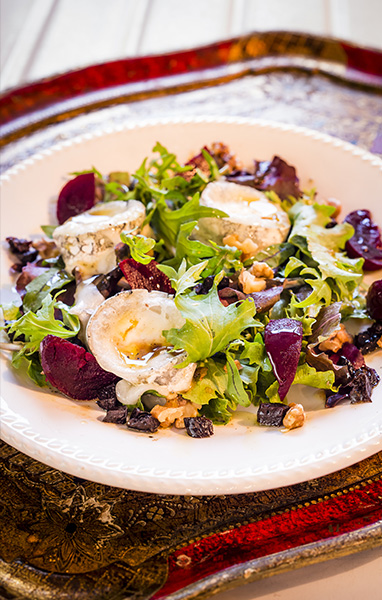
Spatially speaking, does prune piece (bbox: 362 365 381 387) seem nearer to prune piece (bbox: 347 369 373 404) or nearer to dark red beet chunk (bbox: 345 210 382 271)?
prune piece (bbox: 347 369 373 404)

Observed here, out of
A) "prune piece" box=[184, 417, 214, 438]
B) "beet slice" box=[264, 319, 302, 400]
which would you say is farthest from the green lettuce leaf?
"prune piece" box=[184, 417, 214, 438]

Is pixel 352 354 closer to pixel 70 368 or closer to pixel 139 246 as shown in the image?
pixel 139 246

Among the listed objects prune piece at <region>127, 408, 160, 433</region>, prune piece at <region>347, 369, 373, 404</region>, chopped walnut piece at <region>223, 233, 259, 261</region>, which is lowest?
prune piece at <region>127, 408, 160, 433</region>

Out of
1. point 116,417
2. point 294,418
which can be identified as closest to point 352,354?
point 294,418

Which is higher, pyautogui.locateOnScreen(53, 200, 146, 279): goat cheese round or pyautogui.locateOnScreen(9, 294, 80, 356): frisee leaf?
pyautogui.locateOnScreen(53, 200, 146, 279): goat cheese round

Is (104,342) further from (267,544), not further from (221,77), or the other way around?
(221,77)

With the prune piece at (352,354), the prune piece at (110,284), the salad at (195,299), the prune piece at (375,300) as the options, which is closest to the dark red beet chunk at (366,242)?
the salad at (195,299)
